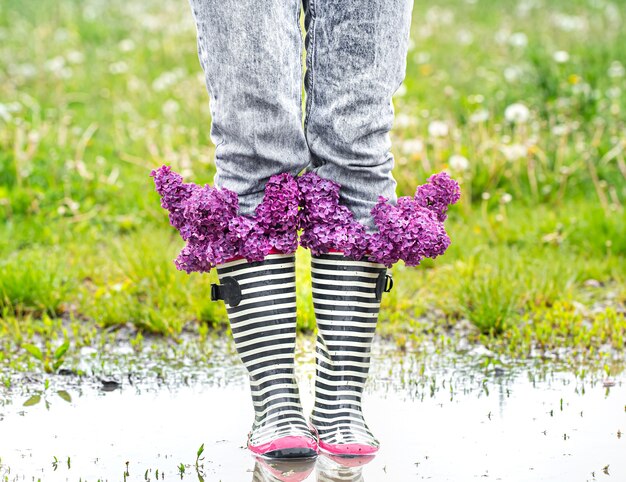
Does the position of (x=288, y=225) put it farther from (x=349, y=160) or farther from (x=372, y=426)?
(x=372, y=426)

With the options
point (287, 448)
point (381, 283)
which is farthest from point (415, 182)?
point (287, 448)

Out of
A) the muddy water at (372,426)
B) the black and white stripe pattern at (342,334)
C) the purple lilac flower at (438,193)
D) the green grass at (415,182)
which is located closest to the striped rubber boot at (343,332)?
the black and white stripe pattern at (342,334)

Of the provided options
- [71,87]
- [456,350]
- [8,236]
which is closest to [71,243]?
[8,236]

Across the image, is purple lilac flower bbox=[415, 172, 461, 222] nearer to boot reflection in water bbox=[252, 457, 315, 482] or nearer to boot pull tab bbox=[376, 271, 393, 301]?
boot pull tab bbox=[376, 271, 393, 301]

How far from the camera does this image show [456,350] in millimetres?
3156

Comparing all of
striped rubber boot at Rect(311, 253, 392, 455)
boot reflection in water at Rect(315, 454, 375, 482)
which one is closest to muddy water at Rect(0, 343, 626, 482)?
boot reflection in water at Rect(315, 454, 375, 482)

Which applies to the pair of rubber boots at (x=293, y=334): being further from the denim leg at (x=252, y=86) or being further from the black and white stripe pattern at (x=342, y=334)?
the denim leg at (x=252, y=86)

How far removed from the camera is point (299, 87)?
7.72 ft

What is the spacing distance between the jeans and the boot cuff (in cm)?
4

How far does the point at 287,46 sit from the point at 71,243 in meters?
2.26

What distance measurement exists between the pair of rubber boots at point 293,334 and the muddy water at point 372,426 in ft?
0.34

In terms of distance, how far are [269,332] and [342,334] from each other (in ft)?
0.58

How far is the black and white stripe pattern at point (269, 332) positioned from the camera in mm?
2342

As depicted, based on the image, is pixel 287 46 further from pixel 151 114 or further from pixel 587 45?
pixel 587 45
